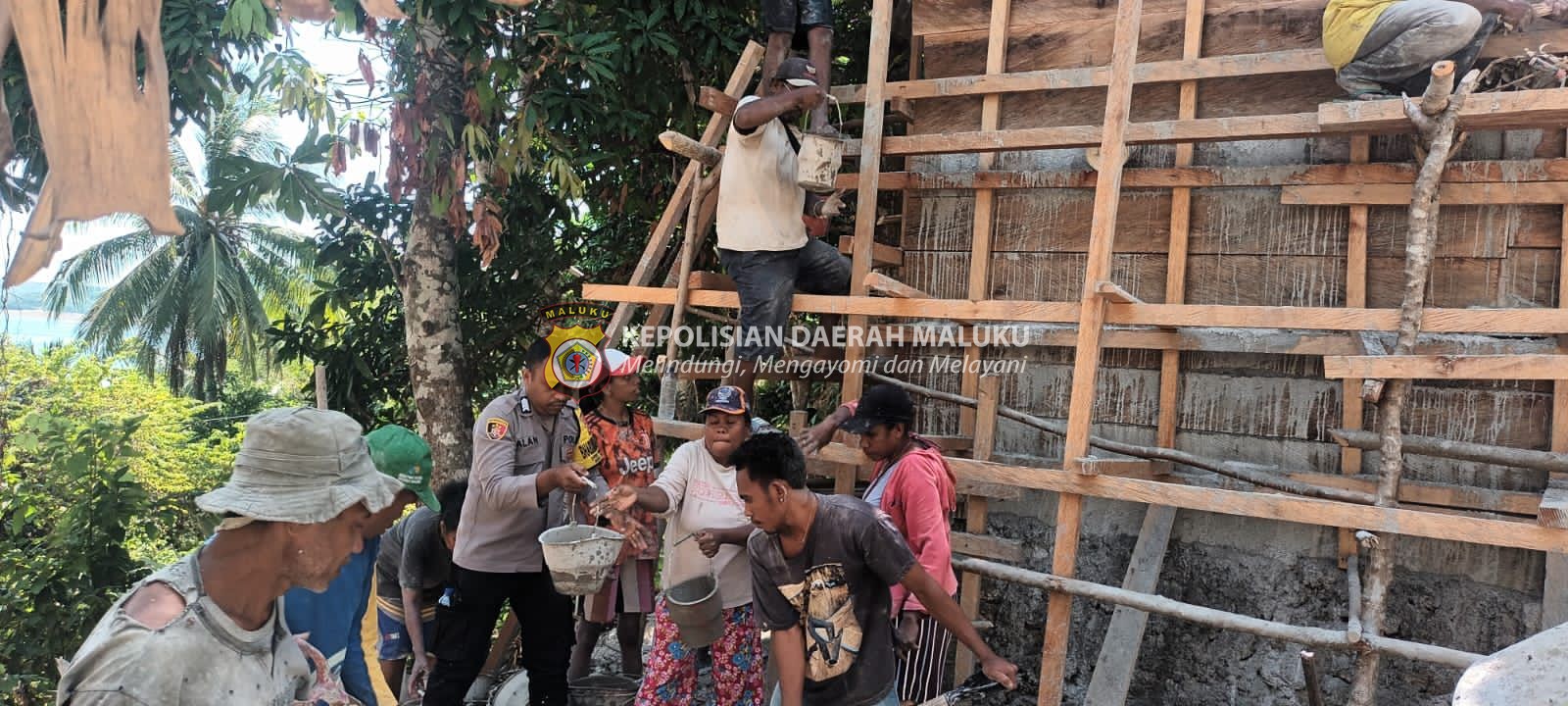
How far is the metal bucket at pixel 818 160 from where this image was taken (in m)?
4.17

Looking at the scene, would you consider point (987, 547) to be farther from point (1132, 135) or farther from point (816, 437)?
point (1132, 135)

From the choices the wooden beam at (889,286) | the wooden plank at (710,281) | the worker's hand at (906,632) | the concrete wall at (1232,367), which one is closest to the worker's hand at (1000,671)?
the worker's hand at (906,632)

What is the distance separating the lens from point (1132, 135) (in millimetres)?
4305

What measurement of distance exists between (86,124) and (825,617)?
10.8ft

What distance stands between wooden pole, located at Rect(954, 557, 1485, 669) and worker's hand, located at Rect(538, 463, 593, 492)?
157 centimetres

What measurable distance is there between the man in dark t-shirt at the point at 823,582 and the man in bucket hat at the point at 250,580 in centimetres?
119

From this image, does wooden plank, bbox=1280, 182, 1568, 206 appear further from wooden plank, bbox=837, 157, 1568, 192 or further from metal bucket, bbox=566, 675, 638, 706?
metal bucket, bbox=566, 675, 638, 706

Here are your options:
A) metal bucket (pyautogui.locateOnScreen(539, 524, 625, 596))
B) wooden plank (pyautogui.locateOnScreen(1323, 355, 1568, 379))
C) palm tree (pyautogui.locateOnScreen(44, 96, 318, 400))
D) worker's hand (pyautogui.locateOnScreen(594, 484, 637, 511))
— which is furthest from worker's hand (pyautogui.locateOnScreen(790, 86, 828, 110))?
palm tree (pyautogui.locateOnScreen(44, 96, 318, 400))

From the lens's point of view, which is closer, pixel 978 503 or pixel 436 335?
pixel 978 503

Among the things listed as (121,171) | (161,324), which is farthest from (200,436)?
(121,171)

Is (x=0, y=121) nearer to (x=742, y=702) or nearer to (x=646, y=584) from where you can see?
(x=646, y=584)

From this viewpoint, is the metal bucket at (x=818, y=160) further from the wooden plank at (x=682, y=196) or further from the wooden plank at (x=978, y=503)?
the wooden plank at (x=978, y=503)

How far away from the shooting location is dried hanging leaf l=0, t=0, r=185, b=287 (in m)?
4.02

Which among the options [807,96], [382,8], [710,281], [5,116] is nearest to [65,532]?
[5,116]
